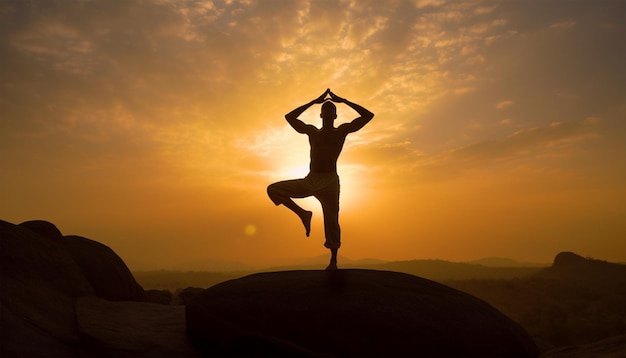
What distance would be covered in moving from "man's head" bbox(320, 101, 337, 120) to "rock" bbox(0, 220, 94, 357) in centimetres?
621

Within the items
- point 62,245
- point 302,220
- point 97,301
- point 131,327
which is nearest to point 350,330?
point 302,220

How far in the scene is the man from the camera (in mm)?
9219

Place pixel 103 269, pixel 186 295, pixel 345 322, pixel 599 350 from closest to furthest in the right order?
1. pixel 599 350
2. pixel 345 322
3. pixel 103 269
4. pixel 186 295

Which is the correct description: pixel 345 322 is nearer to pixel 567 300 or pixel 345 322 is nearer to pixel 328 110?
pixel 328 110

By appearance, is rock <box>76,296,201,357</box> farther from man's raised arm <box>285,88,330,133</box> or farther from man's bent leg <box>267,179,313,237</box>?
man's raised arm <box>285,88,330,133</box>

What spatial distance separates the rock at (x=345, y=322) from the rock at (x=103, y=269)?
3.85m

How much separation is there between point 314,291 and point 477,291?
28430 mm

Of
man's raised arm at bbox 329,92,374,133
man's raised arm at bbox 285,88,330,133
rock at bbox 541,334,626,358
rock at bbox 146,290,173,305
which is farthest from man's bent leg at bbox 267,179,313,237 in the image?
rock at bbox 146,290,173,305

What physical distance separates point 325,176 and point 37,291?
5.95m

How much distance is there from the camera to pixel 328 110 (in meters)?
9.20

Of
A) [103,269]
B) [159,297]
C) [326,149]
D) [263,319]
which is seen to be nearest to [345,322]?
[263,319]

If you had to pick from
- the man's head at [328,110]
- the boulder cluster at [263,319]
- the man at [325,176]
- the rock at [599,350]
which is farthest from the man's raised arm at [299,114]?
the rock at [599,350]

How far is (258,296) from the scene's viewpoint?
7762 mm

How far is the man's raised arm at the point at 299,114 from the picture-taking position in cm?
925
